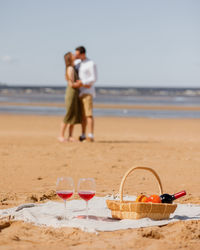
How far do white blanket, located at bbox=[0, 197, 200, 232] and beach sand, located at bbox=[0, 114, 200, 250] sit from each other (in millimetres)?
126

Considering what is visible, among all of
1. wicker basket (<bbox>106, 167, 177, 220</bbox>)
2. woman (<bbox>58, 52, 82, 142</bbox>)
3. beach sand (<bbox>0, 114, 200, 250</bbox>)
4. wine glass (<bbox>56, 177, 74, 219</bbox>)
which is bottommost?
beach sand (<bbox>0, 114, 200, 250</bbox>)

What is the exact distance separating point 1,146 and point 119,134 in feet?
14.7

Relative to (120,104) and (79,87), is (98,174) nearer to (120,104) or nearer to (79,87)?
(79,87)

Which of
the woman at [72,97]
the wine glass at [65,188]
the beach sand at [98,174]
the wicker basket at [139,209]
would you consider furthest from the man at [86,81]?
the wine glass at [65,188]

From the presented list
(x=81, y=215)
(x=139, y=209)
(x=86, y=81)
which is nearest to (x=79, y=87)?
(x=86, y=81)

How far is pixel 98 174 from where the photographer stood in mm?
7859

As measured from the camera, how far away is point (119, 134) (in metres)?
14.3

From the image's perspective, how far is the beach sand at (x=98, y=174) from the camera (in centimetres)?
428

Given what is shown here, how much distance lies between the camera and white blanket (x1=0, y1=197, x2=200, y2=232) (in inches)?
183

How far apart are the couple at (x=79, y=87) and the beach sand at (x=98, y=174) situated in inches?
25.0

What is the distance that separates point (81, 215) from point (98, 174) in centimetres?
290

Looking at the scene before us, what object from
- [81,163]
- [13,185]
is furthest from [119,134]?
[13,185]

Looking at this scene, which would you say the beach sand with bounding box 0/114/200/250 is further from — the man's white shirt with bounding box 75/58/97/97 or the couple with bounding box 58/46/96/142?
the man's white shirt with bounding box 75/58/97/97

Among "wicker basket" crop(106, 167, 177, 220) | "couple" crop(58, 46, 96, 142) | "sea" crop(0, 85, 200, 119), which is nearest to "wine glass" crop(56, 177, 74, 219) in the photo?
"wicker basket" crop(106, 167, 177, 220)
